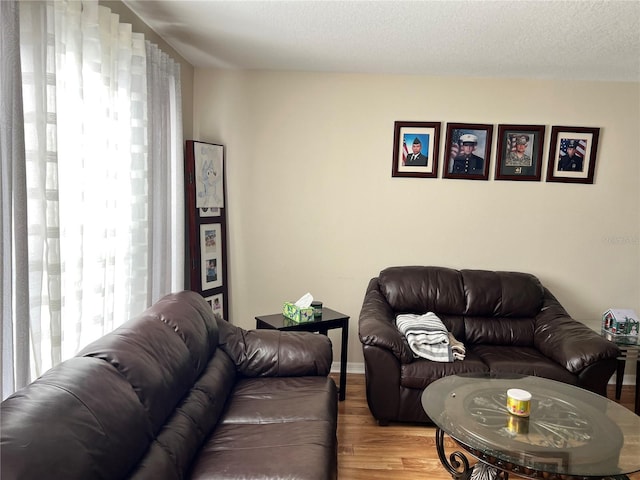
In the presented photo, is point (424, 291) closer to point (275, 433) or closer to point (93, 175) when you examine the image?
point (275, 433)

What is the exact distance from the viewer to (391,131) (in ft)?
13.0

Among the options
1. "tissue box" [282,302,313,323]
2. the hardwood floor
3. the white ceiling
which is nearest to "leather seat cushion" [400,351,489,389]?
the hardwood floor

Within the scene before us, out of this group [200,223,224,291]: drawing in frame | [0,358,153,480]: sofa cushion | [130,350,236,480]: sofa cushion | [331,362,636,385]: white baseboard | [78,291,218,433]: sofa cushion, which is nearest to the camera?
[0,358,153,480]: sofa cushion

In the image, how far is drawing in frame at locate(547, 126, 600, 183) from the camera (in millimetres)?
3896

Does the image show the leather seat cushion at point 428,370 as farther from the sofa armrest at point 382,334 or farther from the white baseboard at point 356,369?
Answer: the white baseboard at point 356,369

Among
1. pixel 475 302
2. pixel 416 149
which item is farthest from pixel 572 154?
pixel 475 302

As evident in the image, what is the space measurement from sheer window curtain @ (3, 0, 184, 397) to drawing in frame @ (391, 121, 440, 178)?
1789 mm

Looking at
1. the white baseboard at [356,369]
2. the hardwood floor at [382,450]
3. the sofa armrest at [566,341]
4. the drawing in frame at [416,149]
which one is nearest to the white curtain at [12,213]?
the hardwood floor at [382,450]

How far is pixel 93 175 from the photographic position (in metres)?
2.29

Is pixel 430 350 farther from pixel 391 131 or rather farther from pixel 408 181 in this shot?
pixel 391 131

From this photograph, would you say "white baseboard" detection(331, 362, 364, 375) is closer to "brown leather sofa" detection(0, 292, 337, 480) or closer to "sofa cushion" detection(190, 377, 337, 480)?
"brown leather sofa" detection(0, 292, 337, 480)

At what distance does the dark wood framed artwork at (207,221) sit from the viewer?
360cm

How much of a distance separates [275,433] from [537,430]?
116 cm

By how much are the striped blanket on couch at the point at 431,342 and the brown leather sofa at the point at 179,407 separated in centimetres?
68
